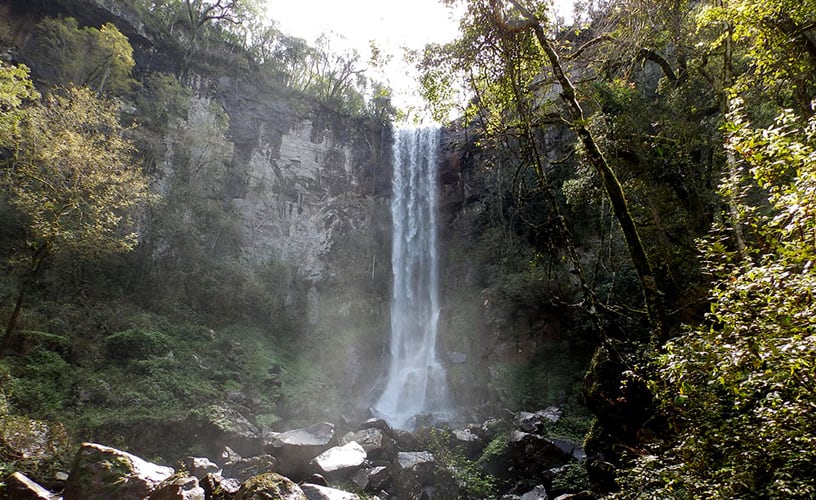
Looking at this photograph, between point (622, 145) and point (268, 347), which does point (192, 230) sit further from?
point (622, 145)

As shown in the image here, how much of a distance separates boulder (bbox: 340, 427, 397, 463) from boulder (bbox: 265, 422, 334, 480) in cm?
71

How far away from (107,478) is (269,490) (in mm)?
2209

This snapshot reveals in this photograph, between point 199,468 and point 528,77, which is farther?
point 199,468

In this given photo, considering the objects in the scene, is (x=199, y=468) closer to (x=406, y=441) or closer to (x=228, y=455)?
(x=228, y=455)

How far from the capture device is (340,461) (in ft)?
27.7

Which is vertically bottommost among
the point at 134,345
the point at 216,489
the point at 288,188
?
the point at 216,489

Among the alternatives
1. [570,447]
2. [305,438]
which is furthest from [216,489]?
[570,447]

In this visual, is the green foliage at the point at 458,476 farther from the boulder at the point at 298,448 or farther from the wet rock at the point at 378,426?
the boulder at the point at 298,448

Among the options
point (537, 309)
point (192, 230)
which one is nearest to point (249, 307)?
point (192, 230)

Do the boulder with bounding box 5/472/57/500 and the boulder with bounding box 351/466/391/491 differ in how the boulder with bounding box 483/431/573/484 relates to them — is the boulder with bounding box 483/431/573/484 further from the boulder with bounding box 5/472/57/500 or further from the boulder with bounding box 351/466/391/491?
the boulder with bounding box 5/472/57/500

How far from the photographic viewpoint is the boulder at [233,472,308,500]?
178 inches

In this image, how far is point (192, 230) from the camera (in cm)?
1802

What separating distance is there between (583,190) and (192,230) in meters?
17.0

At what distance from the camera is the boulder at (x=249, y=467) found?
27.7 ft
